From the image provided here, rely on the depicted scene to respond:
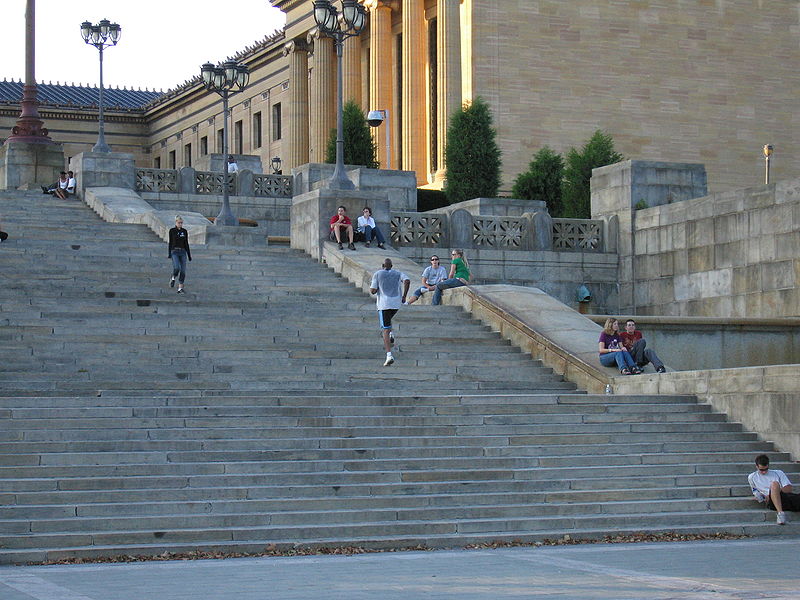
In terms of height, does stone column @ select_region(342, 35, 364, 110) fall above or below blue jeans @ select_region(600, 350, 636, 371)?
above

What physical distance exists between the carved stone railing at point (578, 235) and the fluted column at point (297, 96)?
4125 centimetres

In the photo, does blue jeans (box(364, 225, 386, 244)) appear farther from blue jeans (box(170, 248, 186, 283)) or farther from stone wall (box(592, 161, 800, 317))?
stone wall (box(592, 161, 800, 317))

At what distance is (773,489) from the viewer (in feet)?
53.4

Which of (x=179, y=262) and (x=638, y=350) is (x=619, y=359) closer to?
(x=638, y=350)

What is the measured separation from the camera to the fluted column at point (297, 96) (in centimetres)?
7588

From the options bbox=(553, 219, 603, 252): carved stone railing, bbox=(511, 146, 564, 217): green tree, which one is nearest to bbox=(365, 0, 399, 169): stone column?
bbox=(511, 146, 564, 217): green tree

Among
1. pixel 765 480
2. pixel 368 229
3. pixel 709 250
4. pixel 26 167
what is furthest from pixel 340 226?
pixel 26 167

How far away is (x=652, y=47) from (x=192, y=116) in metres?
42.2

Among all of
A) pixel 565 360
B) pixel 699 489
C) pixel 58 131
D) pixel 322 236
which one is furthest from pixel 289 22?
pixel 699 489

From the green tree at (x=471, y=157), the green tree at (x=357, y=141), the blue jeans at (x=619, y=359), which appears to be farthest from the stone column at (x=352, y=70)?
the blue jeans at (x=619, y=359)

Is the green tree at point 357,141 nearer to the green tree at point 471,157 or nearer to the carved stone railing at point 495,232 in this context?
the green tree at point 471,157

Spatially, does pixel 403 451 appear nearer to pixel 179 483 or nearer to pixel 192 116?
pixel 179 483

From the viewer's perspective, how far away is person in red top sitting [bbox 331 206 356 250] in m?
29.2

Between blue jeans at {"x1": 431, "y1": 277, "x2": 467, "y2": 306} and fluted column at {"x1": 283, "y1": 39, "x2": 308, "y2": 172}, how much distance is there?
5068 cm
